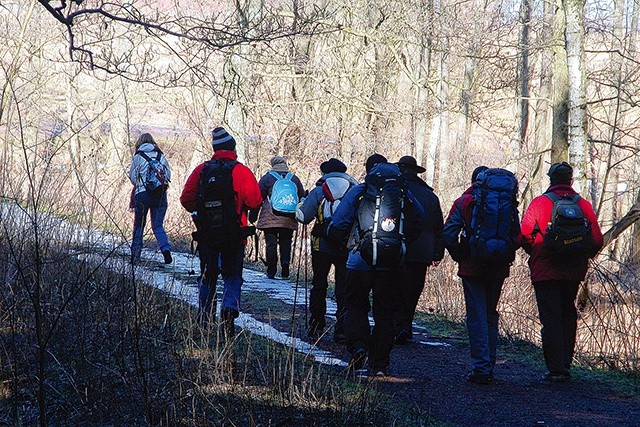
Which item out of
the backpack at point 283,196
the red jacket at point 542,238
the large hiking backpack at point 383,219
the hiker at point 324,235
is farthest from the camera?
the backpack at point 283,196

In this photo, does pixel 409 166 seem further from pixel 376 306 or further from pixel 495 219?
pixel 376 306

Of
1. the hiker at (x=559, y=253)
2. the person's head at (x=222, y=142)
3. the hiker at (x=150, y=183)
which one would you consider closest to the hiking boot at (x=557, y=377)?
the hiker at (x=559, y=253)

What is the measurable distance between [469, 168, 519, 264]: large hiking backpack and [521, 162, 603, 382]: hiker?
1.54ft

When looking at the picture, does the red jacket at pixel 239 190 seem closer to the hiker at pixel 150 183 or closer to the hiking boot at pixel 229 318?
the hiking boot at pixel 229 318

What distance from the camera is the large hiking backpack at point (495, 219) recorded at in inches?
293

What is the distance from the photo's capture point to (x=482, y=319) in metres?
7.70

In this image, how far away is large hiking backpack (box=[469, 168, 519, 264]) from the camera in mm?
7438

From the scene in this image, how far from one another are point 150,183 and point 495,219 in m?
6.51

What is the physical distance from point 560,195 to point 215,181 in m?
3.01

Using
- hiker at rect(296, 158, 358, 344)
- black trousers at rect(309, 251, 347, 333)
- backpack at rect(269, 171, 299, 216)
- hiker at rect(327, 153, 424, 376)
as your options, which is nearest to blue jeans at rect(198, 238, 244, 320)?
hiker at rect(296, 158, 358, 344)

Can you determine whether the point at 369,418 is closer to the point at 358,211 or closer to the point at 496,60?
the point at 358,211

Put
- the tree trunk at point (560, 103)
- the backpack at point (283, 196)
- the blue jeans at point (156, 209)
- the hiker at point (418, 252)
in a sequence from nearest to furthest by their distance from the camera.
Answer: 1. the hiker at point (418, 252)
2. the blue jeans at point (156, 209)
3. the backpack at point (283, 196)
4. the tree trunk at point (560, 103)

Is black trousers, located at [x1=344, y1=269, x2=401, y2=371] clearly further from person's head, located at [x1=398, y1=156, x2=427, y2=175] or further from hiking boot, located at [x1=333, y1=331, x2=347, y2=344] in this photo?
person's head, located at [x1=398, y1=156, x2=427, y2=175]

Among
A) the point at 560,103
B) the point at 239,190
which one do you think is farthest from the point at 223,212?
the point at 560,103
